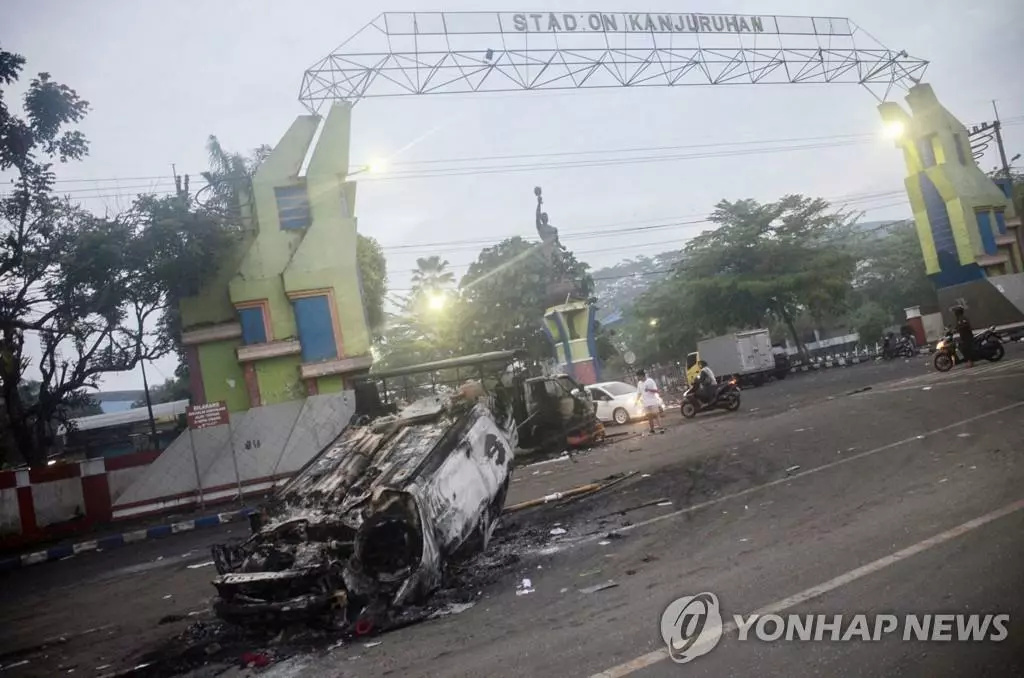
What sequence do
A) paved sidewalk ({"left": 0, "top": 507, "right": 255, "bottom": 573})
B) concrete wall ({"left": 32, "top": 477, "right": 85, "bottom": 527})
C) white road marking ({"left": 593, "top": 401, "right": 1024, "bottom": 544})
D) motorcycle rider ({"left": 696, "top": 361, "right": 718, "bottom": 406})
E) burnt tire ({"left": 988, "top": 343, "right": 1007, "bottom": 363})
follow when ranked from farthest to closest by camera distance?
motorcycle rider ({"left": 696, "top": 361, "right": 718, "bottom": 406})
burnt tire ({"left": 988, "top": 343, "right": 1007, "bottom": 363})
concrete wall ({"left": 32, "top": 477, "right": 85, "bottom": 527})
paved sidewalk ({"left": 0, "top": 507, "right": 255, "bottom": 573})
white road marking ({"left": 593, "top": 401, "right": 1024, "bottom": 544})

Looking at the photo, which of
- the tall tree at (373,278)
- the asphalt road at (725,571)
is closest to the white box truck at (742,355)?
the tall tree at (373,278)

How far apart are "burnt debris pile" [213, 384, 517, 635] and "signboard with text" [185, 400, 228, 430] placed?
28.7 feet

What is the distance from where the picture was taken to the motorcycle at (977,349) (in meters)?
15.5

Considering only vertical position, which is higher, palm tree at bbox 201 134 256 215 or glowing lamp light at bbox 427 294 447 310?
palm tree at bbox 201 134 256 215

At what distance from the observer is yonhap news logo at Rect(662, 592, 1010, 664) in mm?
3105

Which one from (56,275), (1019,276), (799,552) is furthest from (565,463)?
(1019,276)

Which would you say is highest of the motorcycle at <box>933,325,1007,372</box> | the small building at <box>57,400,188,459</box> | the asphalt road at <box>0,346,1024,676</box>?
the small building at <box>57,400,188,459</box>

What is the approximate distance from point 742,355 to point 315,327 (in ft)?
55.4

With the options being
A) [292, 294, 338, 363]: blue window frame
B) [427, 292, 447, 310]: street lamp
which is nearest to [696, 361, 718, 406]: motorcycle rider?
[292, 294, 338, 363]: blue window frame

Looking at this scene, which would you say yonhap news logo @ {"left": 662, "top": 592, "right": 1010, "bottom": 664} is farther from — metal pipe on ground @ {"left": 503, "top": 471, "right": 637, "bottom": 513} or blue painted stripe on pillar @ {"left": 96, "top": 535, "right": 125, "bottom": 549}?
blue painted stripe on pillar @ {"left": 96, "top": 535, "right": 125, "bottom": 549}

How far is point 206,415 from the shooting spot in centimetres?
1373

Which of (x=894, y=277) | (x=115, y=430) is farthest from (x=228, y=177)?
(x=894, y=277)

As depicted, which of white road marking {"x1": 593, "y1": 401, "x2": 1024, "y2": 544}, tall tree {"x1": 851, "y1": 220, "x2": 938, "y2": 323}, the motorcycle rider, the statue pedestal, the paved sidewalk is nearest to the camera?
white road marking {"x1": 593, "y1": 401, "x2": 1024, "y2": 544}

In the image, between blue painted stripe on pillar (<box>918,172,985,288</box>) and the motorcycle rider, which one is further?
blue painted stripe on pillar (<box>918,172,985,288</box>)
